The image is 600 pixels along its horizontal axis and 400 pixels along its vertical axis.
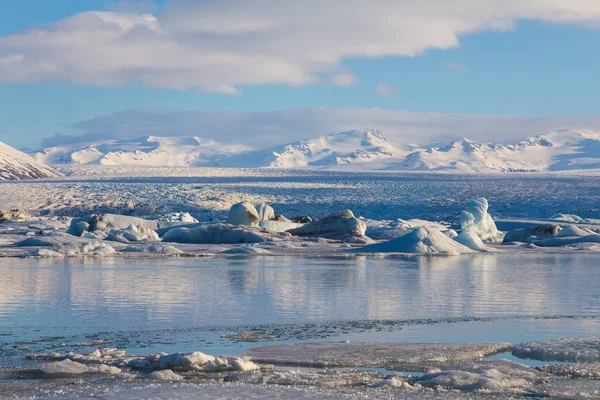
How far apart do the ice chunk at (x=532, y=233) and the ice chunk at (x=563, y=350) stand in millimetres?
22052

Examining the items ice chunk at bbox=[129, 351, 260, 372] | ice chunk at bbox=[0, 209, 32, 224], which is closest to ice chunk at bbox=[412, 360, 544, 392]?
ice chunk at bbox=[129, 351, 260, 372]

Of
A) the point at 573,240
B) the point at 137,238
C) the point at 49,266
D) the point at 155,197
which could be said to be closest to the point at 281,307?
the point at 49,266

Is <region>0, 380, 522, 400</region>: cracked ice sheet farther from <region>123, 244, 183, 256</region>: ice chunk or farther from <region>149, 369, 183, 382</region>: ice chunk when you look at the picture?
<region>123, 244, 183, 256</region>: ice chunk

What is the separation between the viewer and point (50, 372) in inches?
238

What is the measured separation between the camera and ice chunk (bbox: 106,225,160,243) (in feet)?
86.1

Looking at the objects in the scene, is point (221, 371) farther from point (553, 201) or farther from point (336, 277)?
point (553, 201)

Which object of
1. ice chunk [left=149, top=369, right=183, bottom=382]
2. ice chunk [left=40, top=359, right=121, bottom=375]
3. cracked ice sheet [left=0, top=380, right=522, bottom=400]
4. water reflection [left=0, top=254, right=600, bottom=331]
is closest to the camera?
cracked ice sheet [left=0, top=380, right=522, bottom=400]

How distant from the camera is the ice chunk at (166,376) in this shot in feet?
19.5

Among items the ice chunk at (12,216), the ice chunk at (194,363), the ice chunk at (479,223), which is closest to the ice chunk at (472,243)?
the ice chunk at (479,223)

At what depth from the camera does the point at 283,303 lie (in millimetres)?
10484

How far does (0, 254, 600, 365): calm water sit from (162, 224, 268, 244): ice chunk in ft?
30.8

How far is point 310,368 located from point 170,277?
806 cm

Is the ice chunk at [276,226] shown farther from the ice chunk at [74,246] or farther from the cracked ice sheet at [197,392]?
the cracked ice sheet at [197,392]

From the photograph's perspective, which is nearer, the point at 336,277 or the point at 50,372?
the point at 50,372
